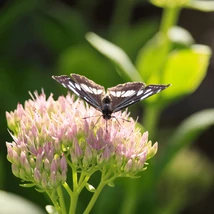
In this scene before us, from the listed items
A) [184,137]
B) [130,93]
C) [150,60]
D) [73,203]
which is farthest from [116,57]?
[73,203]

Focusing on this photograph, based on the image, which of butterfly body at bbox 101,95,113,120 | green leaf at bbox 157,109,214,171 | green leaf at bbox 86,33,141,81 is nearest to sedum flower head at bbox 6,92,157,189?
butterfly body at bbox 101,95,113,120

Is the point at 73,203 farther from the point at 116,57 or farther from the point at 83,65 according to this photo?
the point at 83,65

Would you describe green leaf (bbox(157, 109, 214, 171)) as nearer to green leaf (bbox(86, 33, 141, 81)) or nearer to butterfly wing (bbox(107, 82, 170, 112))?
green leaf (bbox(86, 33, 141, 81))

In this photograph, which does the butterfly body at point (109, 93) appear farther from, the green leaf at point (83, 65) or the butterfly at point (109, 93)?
the green leaf at point (83, 65)

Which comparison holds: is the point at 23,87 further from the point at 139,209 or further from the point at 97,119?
the point at 97,119

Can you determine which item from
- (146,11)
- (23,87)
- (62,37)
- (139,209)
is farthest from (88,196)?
(146,11)

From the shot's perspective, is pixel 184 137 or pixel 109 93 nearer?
pixel 109 93
